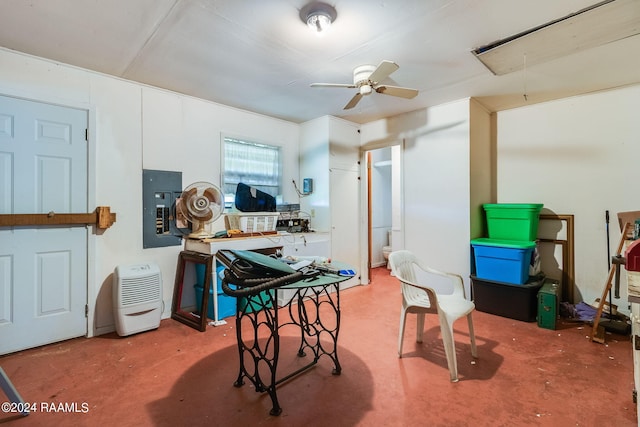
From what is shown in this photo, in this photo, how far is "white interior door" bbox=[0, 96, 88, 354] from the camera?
7.66ft

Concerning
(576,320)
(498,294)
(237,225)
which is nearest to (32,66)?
(237,225)

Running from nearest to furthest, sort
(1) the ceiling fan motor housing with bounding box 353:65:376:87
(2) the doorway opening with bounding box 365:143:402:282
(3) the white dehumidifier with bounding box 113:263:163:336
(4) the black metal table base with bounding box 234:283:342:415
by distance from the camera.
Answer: (4) the black metal table base with bounding box 234:283:342:415 → (1) the ceiling fan motor housing with bounding box 353:65:376:87 → (3) the white dehumidifier with bounding box 113:263:163:336 → (2) the doorway opening with bounding box 365:143:402:282

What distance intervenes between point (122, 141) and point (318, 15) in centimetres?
231

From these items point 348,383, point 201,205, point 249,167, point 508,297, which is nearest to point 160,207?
point 201,205

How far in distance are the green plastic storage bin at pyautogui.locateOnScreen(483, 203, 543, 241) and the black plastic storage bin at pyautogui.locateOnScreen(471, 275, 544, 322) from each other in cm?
51

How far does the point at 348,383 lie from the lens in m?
1.94

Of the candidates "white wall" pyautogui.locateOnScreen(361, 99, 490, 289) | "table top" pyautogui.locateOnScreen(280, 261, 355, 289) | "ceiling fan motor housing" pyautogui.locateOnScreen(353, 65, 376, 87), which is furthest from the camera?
"white wall" pyautogui.locateOnScreen(361, 99, 490, 289)

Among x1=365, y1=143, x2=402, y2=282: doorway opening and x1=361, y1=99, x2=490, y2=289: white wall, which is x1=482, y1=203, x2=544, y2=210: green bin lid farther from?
x1=365, y1=143, x2=402, y2=282: doorway opening

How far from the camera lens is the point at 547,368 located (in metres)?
2.12

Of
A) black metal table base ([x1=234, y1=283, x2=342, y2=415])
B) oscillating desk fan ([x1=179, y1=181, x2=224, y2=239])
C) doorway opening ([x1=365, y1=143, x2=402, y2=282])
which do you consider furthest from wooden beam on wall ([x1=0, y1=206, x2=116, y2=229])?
doorway opening ([x1=365, y1=143, x2=402, y2=282])

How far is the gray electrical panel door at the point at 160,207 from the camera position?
9.93 ft

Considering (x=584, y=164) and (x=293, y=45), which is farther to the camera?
(x=584, y=164)

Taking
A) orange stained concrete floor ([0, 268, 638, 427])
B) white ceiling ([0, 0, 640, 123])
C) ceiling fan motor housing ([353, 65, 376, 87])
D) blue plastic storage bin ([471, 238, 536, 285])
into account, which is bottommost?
orange stained concrete floor ([0, 268, 638, 427])

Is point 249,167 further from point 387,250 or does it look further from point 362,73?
point 387,250
